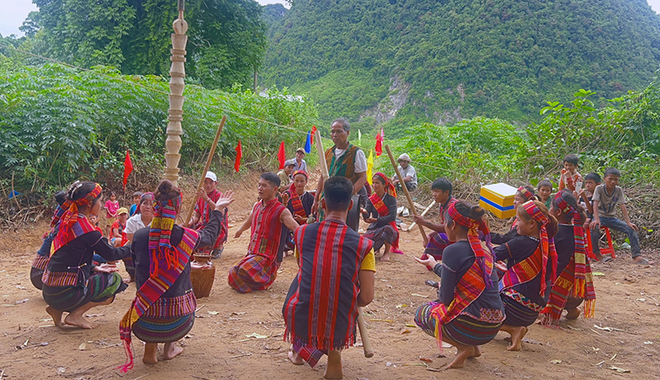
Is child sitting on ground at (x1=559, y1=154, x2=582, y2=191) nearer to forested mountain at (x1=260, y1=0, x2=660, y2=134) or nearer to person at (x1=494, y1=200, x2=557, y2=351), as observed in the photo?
person at (x1=494, y1=200, x2=557, y2=351)

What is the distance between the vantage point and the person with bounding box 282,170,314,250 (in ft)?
25.0

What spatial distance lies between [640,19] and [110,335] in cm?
3153

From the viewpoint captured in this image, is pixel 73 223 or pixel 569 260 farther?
pixel 569 260

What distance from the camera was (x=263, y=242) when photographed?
582 cm

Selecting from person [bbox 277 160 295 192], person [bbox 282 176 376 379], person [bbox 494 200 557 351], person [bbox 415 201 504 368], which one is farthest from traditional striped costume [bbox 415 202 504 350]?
person [bbox 277 160 295 192]

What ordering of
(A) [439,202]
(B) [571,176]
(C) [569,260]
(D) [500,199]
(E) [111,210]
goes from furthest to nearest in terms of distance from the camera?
(E) [111,210]
(B) [571,176]
(D) [500,199]
(A) [439,202]
(C) [569,260]

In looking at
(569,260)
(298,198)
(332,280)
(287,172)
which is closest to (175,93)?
(298,198)

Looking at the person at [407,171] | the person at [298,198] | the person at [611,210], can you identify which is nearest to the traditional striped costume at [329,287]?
the person at [298,198]

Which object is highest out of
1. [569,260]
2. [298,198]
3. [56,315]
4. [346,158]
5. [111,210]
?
[346,158]

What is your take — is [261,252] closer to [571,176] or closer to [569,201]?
[569,201]

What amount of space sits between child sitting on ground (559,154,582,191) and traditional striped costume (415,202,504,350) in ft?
15.6

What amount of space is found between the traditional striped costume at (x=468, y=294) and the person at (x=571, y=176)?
475cm

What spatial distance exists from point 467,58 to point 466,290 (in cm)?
2359

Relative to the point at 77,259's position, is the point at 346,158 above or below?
above
